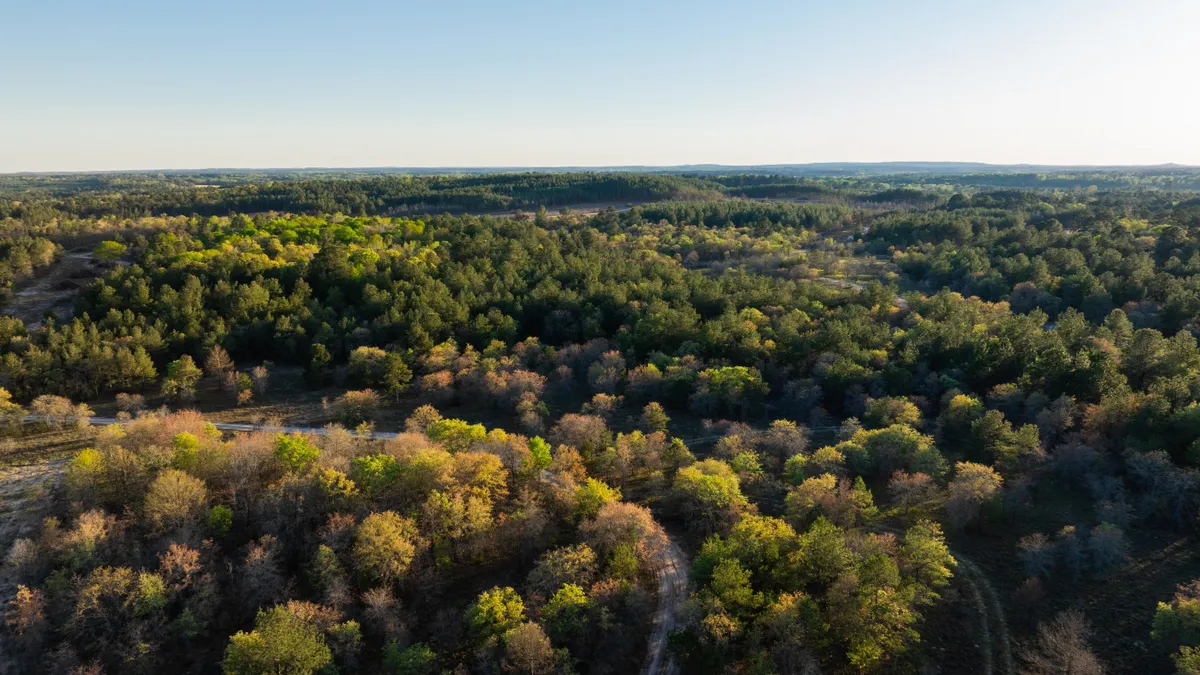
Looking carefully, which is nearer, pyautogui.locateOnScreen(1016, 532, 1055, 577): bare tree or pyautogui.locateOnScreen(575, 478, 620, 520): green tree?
pyautogui.locateOnScreen(1016, 532, 1055, 577): bare tree

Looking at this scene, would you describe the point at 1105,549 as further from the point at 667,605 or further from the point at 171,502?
the point at 171,502

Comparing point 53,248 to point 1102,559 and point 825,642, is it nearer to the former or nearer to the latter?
point 825,642

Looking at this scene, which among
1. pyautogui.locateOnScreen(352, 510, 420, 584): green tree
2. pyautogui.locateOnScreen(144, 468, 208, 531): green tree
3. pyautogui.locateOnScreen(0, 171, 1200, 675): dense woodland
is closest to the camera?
pyautogui.locateOnScreen(0, 171, 1200, 675): dense woodland

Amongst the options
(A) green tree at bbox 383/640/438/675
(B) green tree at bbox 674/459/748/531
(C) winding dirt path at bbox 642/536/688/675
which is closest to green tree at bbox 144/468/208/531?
(A) green tree at bbox 383/640/438/675

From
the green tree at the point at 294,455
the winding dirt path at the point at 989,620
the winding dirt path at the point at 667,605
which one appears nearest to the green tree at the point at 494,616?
the winding dirt path at the point at 667,605

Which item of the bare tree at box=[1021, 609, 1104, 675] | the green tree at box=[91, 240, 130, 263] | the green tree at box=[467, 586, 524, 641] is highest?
the green tree at box=[91, 240, 130, 263]

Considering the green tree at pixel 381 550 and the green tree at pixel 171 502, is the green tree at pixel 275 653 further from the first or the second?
the green tree at pixel 171 502

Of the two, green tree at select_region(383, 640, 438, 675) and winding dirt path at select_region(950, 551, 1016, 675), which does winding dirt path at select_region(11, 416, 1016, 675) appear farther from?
green tree at select_region(383, 640, 438, 675)
